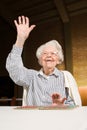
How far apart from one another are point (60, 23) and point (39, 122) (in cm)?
809

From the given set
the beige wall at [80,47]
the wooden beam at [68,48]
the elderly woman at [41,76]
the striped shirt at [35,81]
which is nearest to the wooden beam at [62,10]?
the wooden beam at [68,48]

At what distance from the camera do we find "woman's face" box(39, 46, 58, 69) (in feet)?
5.04

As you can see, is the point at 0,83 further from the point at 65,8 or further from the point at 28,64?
the point at 65,8

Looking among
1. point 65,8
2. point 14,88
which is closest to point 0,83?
point 14,88

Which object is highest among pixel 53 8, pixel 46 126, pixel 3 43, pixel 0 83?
pixel 53 8

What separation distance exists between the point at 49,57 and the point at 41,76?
13 centimetres

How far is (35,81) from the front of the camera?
4.87ft

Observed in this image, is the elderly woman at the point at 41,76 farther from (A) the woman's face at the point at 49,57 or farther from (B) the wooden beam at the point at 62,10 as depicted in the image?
(B) the wooden beam at the point at 62,10

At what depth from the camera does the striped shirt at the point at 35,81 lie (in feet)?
4.66

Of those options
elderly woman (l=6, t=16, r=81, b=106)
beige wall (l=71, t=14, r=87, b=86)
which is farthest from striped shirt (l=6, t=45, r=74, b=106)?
beige wall (l=71, t=14, r=87, b=86)

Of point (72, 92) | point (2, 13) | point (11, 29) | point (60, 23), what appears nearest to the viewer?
point (72, 92)

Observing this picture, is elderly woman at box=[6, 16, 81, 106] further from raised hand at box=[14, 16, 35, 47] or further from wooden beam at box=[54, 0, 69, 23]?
wooden beam at box=[54, 0, 69, 23]

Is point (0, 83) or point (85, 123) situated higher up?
point (0, 83)

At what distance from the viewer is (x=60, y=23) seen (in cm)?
852
